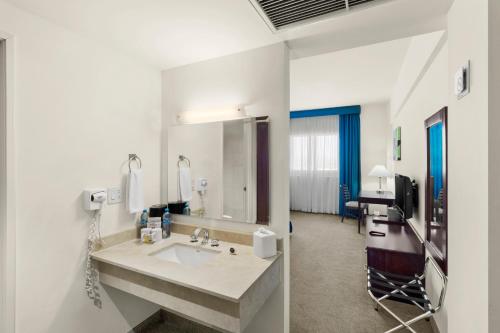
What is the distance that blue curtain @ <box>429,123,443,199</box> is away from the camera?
5.55ft

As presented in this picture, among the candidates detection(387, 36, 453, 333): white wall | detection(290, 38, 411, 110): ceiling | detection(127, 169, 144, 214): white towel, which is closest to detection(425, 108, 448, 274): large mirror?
detection(387, 36, 453, 333): white wall

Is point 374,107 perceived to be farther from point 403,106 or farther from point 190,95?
point 190,95

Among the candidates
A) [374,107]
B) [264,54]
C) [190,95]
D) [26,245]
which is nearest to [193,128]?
[190,95]

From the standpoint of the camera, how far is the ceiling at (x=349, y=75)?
286 cm

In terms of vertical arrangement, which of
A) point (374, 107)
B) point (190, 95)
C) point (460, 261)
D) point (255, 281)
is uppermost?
point (374, 107)

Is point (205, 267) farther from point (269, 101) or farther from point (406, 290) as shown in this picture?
point (406, 290)

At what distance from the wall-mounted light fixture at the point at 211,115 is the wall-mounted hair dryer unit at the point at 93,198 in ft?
2.94

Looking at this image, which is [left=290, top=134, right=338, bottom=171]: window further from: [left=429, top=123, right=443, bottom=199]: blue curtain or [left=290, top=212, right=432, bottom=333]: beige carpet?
[left=429, top=123, right=443, bottom=199]: blue curtain

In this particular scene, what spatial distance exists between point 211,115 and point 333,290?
234 cm

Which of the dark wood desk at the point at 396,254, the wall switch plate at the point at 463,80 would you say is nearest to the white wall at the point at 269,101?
the wall switch plate at the point at 463,80

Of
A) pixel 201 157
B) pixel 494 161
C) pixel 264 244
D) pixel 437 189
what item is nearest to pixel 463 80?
pixel 494 161

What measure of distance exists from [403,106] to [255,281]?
3.48 meters

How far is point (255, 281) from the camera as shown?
134cm

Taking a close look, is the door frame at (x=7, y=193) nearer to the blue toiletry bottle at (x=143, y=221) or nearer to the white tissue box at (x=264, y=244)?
the blue toiletry bottle at (x=143, y=221)
